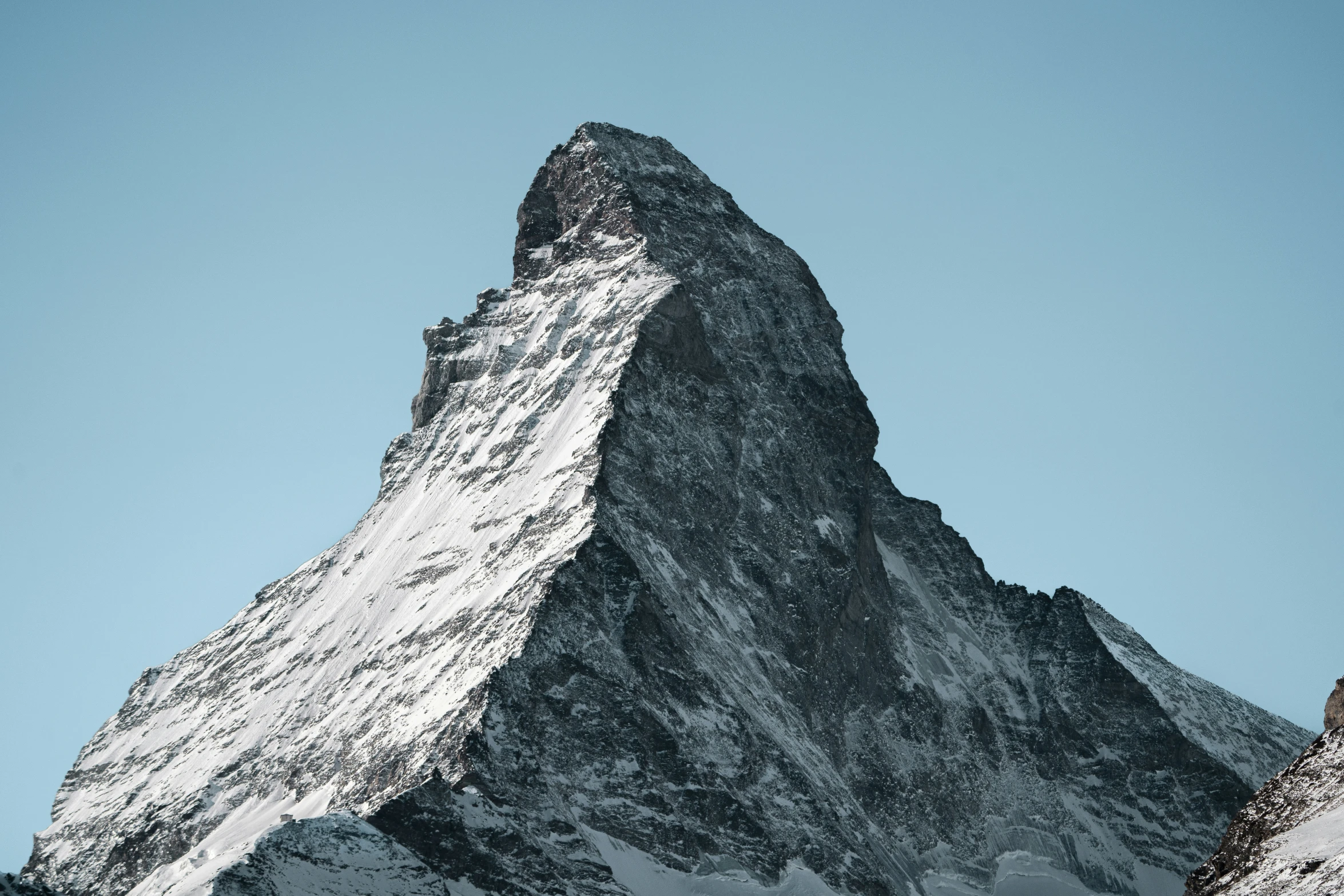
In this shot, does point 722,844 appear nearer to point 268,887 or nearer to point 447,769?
point 447,769

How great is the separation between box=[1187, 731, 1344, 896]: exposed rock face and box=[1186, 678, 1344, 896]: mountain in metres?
0.02

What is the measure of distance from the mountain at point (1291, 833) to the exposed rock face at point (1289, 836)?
0.02 meters

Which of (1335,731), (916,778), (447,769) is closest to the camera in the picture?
(1335,731)

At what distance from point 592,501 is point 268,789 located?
40.3 m

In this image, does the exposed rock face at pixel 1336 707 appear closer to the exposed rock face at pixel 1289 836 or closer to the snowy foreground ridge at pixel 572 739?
the exposed rock face at pixel 1289 836

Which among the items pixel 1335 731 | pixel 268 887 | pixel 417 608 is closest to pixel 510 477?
pixel 417 608

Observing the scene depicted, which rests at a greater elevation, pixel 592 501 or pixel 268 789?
pixel 592 501

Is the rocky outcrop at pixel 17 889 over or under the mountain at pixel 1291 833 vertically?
under

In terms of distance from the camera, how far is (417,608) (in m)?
183

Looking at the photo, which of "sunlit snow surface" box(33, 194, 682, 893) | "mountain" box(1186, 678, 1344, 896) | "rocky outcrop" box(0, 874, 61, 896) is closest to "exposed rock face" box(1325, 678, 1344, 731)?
"mountain" box(1186, 678, 1344, 896)

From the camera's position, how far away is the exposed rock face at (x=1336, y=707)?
228 feet

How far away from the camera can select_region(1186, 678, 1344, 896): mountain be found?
2464 inches

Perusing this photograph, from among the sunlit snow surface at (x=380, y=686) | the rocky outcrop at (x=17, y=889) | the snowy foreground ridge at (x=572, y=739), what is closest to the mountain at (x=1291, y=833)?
the rocky outcrop at (x=17, y=889)

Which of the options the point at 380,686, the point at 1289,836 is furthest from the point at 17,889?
the point at 380,686
